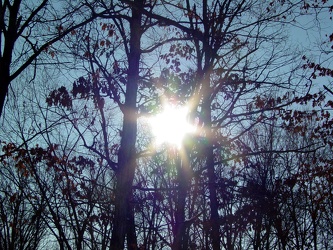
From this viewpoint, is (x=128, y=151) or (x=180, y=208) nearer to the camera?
(x=128, y=151)

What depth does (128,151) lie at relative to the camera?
6.79 metres

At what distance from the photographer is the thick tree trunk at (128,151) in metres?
6.16

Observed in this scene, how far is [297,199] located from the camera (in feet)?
59.3

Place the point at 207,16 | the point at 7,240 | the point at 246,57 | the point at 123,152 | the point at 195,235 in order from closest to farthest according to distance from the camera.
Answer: the point at 123,152 → the point at 207,16 → the point at 246,57 → the point at 195,235 → the point at 7,240

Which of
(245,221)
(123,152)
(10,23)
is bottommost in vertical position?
(245,221)

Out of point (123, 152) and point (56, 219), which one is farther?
point (56, 219)

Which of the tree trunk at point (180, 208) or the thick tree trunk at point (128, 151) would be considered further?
the tree trunk at point (180, 208)

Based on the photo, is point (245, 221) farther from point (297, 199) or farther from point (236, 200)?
point (297, 199)

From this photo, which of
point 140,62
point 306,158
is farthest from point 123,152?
point 306,158

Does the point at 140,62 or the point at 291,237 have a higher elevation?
the point at 140,62

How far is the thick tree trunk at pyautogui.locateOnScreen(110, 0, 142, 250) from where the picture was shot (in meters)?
6.16

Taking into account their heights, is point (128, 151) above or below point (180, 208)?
above

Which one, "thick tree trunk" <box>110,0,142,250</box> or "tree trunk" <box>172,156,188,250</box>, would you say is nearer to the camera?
"thick tree trunk" <box>110,0,142,250</box>

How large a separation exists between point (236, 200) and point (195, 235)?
9.07m
